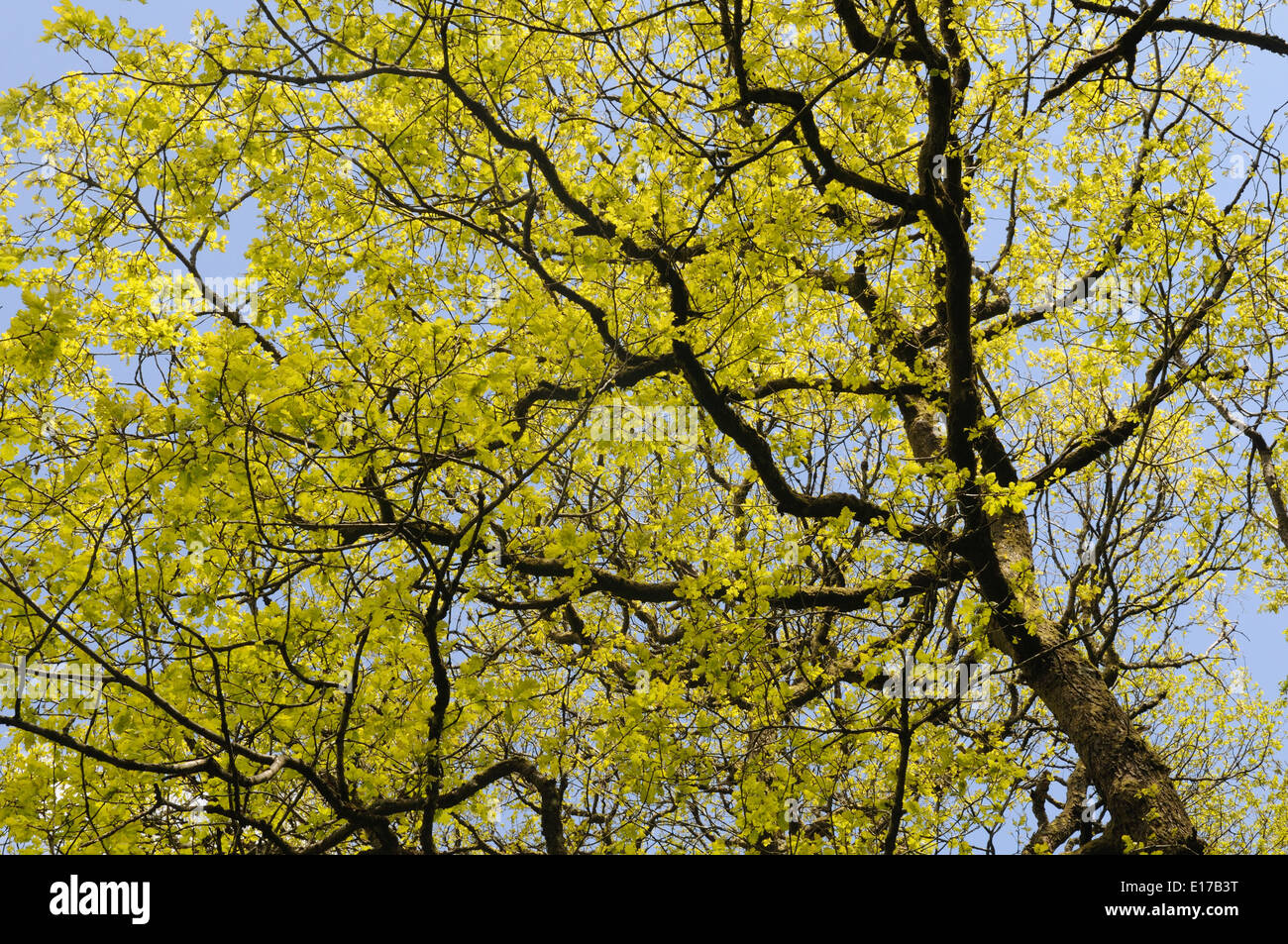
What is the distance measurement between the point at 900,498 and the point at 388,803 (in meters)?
3.57

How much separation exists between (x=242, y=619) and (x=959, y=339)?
16.9 feet

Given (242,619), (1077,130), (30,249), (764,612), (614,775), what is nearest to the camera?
(30,249)

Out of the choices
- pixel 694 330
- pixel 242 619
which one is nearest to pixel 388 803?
pixel 242 619

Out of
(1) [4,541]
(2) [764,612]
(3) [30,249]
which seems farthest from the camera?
(2) [764,612]

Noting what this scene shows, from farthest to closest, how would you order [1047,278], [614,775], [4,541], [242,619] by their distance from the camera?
[1047,278] < [614,775] < [242,619] < [4,541]

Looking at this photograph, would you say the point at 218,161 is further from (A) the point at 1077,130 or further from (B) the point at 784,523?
(A) the point at 1077,130

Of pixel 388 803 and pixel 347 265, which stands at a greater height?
pixel 347 265

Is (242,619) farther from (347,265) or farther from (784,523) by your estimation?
(784,523)

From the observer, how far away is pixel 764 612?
601 centimetres

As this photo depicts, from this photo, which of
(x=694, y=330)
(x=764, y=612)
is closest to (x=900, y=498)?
(x=764, y=612)

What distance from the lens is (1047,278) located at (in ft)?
28.5

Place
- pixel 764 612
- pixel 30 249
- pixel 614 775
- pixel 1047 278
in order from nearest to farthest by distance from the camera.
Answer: pixel 30 249
pixel 764 612
pixel 614 775
pixel 1047 278

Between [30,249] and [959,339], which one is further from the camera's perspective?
[959,339]

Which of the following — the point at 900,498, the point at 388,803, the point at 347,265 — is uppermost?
the point at 347,265
